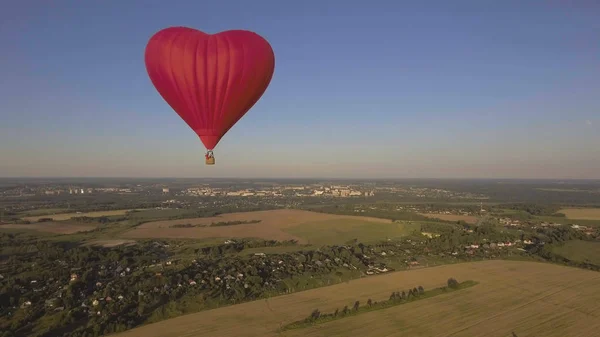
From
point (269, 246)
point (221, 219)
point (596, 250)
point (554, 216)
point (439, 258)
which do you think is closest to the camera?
point (439, 258)

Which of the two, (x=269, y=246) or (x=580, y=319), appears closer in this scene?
(x=580, y=319)

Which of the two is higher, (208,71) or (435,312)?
(208,71)

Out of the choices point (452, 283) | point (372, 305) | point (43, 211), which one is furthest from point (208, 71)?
point (43, 211)

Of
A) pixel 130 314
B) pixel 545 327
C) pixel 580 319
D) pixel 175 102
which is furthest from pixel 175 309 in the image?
pixel 580 319

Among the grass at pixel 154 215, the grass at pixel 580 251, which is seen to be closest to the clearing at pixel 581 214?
the grass at pixel 580 251

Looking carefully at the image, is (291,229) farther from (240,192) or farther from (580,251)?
(240,192)

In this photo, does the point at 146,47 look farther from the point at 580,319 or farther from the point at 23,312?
the point at 580,319
